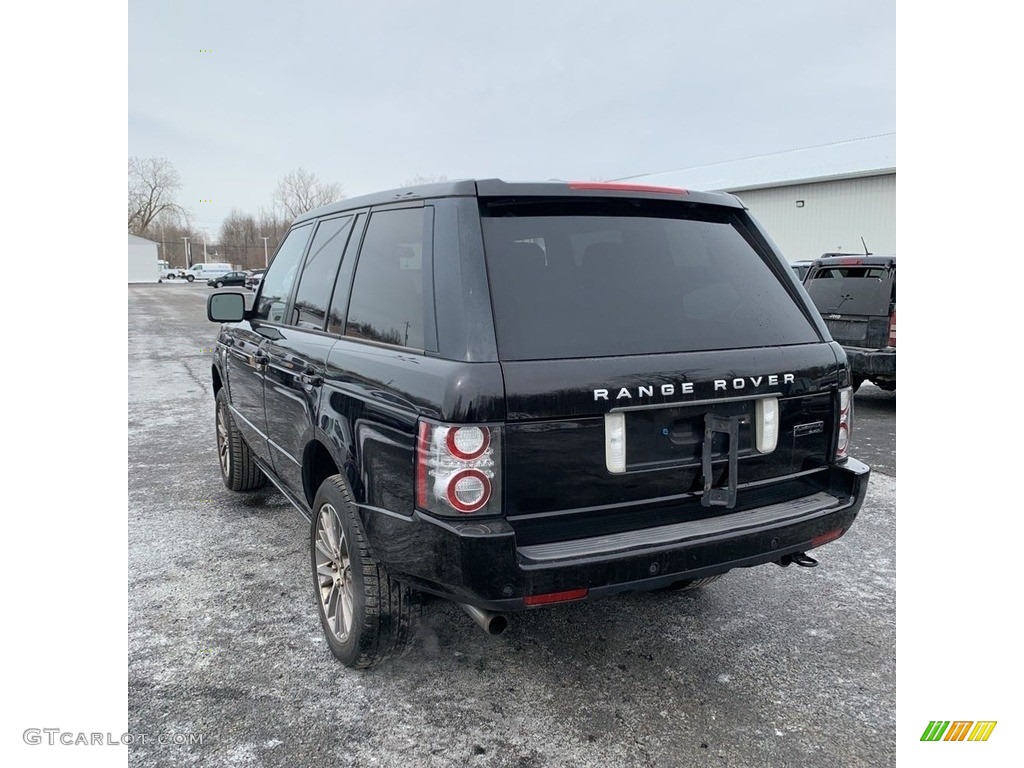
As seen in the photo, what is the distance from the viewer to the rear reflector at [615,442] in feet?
8.30

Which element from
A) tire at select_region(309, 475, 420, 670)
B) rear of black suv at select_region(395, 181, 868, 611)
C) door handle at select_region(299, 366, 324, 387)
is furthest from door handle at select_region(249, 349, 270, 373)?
rear of black suv at select_region(395, 181, 868, 611)

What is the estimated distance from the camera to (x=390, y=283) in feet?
9.91

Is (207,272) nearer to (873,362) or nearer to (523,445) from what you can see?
(873,362)

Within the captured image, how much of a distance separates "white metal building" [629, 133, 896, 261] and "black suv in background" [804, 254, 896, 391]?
20.1 meters

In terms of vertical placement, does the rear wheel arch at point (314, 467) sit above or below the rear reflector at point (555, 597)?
above

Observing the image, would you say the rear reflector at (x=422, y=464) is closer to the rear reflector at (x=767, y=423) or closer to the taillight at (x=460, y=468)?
the taillight at (x=460, y=468)

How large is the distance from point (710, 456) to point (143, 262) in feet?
257

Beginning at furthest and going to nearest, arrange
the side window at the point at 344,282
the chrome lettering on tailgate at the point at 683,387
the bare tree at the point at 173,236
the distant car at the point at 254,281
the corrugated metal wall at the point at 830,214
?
the bare tree at the point at 173,236, the corrugated metal wall at the point at 830,214, the distant car at the point at 254,281, the side window at the point at 344,282, the chrome lettering on tailgate at the point at 683,387

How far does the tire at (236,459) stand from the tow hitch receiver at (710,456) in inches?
135

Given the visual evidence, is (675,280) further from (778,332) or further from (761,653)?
(761,653)

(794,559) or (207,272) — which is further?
(207,272)
